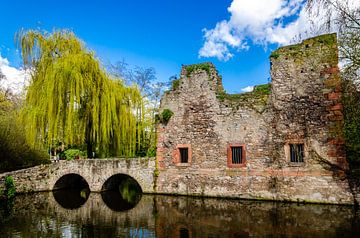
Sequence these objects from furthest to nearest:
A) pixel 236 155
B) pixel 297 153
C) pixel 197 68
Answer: pixel 197 68 < pixel 236 155 < pixel 297 153

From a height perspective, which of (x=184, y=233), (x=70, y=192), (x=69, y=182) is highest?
(x=69, y=182)

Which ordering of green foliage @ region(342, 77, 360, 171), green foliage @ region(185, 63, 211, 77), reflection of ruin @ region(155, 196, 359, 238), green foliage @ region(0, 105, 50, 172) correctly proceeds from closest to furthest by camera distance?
1. reflection of ruin @ region(155, 196, 359, 238)
2. green foliage @ region(342, 77, 360, 171)
3. green foliage @ region(185, 63, 211, 77)
4. green foliage @ region(0, 105, 50, 172)

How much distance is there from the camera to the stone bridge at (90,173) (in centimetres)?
1608

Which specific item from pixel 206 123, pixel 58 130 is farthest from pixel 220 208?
pixel 58 130

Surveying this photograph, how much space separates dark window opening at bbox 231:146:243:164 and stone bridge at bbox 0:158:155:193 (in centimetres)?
429

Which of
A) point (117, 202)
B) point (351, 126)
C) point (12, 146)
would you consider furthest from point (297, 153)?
point (12, 146)

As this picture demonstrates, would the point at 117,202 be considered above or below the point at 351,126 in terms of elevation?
below

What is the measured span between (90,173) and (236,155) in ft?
27.6

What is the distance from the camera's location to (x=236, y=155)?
557 inches

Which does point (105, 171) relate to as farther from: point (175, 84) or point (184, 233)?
point (184, 233)

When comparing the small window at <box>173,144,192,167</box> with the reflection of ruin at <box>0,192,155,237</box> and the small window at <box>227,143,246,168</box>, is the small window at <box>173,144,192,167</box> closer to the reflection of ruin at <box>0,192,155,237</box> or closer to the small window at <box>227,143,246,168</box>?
the small window at <box>227,143,246,168</box>

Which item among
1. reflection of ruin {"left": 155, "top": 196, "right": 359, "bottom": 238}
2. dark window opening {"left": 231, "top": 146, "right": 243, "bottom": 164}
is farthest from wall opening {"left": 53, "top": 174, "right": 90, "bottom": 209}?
dark window opening {"left": 231, "top": 146, "right": 243, "bottom": 164}

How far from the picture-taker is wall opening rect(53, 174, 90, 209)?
14.5 metres

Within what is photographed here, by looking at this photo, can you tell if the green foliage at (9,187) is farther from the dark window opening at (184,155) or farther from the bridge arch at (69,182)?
the dark window opening at (184,155)
